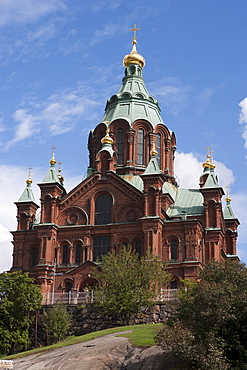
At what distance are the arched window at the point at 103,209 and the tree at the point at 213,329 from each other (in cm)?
2996

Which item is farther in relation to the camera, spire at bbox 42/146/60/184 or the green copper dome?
the green copper dome

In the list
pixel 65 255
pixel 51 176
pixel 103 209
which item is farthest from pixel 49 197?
pixel 65 255

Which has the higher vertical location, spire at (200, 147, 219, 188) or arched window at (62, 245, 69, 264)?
spire at (200, 147, 219, 188)

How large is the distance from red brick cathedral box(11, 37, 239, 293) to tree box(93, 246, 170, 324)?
679 cm

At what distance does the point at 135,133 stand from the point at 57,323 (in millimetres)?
28986

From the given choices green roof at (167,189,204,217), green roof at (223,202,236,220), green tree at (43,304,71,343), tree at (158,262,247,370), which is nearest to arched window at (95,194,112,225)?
green roof at (167,189,204,217)

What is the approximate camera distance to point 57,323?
179 feet

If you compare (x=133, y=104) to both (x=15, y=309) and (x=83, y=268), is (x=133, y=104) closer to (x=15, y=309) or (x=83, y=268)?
(x=83, y=268)


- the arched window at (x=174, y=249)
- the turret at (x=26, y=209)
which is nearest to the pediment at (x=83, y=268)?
the arched window at (x=174, y=249)

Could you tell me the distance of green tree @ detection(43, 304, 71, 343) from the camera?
2137 inches

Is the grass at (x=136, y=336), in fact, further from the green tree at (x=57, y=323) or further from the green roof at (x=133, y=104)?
the green roof at (x=133, y=104)

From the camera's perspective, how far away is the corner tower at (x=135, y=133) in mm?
75938

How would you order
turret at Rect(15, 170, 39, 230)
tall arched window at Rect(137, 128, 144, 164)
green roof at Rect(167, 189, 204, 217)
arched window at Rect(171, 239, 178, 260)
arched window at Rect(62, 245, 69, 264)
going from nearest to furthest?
arched window at Rect(171, 239, 178, 260) < arched window at Rect(62, 245, 69, 264) < green roof at Rect(167, 189, 204, 217) < turret at Rect(15, 170, 39, 230) < tall arched window at Rect(137, 128, 144, 164)

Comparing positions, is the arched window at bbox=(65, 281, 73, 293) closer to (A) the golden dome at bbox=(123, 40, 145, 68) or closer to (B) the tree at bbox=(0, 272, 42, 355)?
(B) the tree at bbox=(0, 272, 42, 355)
